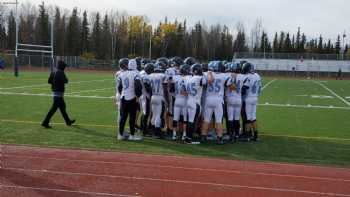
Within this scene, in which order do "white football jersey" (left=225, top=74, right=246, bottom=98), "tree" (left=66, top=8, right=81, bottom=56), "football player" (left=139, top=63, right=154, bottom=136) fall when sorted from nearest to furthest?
"white football jersey" (left=225, top=74, right=246, bottom=98), "football player" (left=139, top=63, right=154, bottom=136), "tree" (left=66, top=8, right=81, bottom=56)

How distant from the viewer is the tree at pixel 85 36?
311 ft

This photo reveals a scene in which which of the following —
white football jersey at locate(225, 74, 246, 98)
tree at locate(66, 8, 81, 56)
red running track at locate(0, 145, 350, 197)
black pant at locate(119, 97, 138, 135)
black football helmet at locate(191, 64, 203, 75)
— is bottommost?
red running track at locate(0, 145, 350, 197)

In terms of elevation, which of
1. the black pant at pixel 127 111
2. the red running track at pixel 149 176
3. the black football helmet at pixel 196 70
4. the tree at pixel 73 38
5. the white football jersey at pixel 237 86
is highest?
the tree at pixel 73 38

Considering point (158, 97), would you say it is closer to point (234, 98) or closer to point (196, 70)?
point (196, 70)

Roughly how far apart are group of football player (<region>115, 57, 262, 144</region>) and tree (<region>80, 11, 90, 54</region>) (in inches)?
3299

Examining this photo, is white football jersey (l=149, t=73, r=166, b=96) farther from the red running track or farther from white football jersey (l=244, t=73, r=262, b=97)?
the red running track

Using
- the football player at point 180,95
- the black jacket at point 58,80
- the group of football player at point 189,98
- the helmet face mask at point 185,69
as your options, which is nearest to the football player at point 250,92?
the group of football player at point 189,98

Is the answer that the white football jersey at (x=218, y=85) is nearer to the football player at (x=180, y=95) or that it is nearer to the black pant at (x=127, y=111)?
the football player at (x=180, y=95)

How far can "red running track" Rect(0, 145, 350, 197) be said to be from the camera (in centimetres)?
785

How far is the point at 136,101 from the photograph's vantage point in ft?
41.1

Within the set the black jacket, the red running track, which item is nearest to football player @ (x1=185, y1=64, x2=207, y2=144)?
the red running track

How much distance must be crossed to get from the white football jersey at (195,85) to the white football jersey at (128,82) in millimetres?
1317

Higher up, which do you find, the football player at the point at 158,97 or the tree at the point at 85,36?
the tree at the point at 85,36

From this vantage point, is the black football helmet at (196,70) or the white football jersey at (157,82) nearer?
the black football helmet at (196,70)
